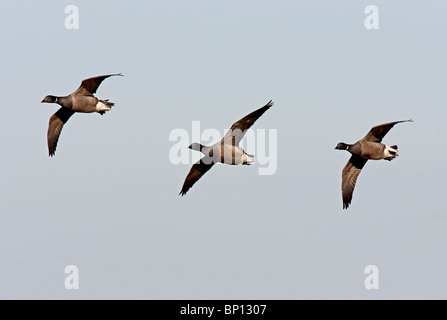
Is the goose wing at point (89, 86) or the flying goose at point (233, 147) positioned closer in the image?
the flying goose at point (233, 147)

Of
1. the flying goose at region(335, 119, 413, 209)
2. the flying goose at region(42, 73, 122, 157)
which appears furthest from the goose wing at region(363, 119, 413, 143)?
the flying goose at region(42, 73, 122, 157)

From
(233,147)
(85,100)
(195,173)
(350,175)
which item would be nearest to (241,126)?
(233,147)

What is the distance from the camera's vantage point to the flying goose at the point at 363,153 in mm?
23734

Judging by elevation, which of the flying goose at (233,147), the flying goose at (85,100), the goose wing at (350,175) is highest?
the flying goose at (85,100)

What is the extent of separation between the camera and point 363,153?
2403 centimetres

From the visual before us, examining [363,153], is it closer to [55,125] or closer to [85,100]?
[85,100]

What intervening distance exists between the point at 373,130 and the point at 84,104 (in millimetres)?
7849

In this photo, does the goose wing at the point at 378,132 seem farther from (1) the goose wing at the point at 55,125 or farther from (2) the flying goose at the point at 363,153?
(1) the goose wing at the point at 55,125

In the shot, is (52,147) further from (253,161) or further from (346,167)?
(346,167)

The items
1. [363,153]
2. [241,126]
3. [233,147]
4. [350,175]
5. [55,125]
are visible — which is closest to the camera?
[241,126]

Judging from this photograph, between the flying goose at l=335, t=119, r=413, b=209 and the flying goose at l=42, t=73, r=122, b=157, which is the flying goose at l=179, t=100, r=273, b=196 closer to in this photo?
the flying goose at l=42, t=73, r=122, b=157

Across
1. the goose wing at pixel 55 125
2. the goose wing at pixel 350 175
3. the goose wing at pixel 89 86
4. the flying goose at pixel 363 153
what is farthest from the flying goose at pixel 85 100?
the goose wing at pixel 350 175

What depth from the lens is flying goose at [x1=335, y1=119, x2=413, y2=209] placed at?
934 inches

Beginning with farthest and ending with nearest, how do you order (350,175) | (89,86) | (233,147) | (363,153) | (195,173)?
(195,173) < (350,175) < (89,86) < (363,153) < (233,147)
